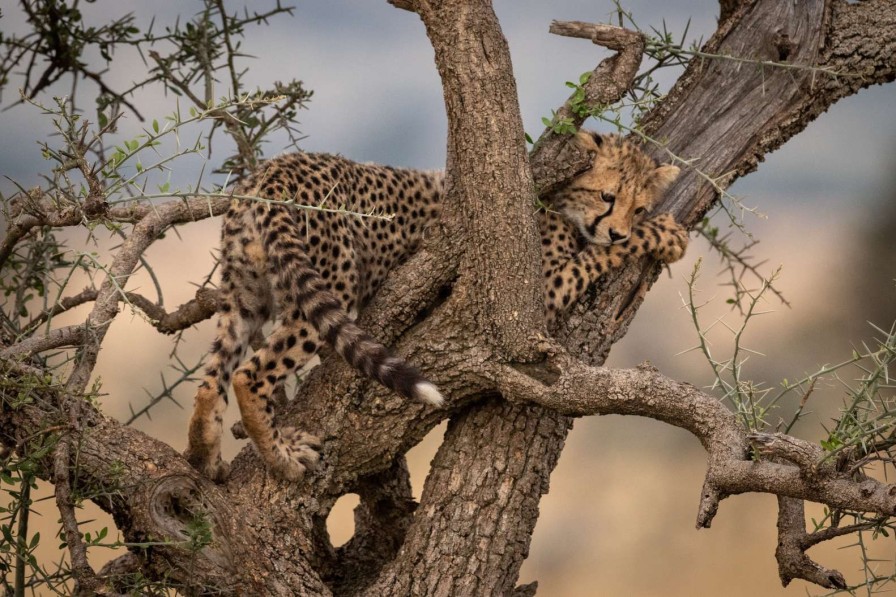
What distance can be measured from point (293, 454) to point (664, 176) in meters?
2.17

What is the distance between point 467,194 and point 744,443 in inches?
56.9

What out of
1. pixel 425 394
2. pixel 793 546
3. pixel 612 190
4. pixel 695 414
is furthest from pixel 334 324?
pixel 793 546

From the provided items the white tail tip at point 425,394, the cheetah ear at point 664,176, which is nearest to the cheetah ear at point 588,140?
the cheetah ear at point 664,176

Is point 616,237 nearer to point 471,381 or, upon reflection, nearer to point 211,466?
point 471,381

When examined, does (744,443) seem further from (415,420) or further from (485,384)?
(415,420)

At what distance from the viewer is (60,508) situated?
3.68 meters

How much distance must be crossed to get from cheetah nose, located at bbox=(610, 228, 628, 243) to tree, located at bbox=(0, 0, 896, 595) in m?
0.18

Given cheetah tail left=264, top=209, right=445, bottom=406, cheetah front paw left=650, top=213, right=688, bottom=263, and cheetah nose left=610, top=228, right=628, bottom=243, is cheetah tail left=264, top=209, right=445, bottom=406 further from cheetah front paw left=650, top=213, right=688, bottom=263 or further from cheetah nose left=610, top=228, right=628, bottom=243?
cheetah front paw left=650, top=213, right=688, bottom=263

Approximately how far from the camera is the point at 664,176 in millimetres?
4902

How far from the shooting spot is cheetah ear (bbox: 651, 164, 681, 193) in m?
4.83

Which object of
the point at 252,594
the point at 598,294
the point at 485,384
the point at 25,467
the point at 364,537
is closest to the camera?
the point at 25,467

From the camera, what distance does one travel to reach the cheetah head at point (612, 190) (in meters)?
4.87

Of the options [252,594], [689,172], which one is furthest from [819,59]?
[252,594]

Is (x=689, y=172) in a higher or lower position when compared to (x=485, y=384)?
higher
